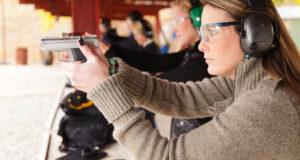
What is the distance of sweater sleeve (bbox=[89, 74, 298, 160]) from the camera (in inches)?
40.3

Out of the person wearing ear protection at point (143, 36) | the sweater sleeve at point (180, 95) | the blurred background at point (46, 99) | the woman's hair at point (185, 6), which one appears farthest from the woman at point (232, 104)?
the person wearing ear protection at point (143, 36)

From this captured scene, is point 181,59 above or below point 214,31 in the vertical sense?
below

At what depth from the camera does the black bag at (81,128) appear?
3.41 meters

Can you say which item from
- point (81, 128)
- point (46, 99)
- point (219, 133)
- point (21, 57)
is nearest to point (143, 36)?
point (81, 128)

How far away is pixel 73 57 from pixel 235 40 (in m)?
0.50

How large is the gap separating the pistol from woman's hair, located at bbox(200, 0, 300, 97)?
42 cm

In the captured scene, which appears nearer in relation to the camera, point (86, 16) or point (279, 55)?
point (279, 55)

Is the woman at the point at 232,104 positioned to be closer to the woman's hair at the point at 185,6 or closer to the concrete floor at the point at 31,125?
the woman's hair at the point at 185,6

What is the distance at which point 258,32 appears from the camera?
3.67 feet

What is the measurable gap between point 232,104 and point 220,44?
0.22 metres

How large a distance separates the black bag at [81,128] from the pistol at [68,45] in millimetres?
2191

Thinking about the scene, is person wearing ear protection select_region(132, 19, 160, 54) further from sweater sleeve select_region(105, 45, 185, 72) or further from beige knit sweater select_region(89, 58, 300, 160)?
beige knit sweater select_region(89, 58, 300, 160)

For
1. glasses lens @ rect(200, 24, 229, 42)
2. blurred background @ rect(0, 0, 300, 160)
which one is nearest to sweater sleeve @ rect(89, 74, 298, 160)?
glasses lens @ rect(200, 24, 229, 42)

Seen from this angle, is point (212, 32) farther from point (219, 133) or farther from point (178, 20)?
point (178, 20)
